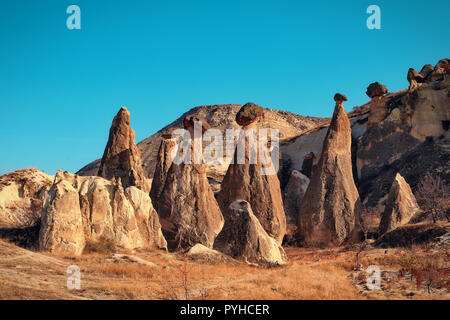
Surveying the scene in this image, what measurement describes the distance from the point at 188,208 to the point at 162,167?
5.20 metres

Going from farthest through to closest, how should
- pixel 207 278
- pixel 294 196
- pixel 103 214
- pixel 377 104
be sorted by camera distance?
pixel 377 104, pixel 294 196, pixel 103 214, pixel 207 278

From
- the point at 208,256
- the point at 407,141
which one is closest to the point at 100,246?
the point at 208,256

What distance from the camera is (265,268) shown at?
1282cm

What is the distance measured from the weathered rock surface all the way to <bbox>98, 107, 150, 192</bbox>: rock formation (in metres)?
3.67

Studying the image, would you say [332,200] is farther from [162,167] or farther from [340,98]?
[162,167]

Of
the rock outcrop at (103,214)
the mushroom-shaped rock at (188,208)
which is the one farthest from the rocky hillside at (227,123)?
the rock outcrop at (103,214)

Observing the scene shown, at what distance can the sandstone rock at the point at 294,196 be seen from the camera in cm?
2419

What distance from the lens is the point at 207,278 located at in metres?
10.9

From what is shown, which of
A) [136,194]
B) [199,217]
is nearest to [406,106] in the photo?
[199,217]

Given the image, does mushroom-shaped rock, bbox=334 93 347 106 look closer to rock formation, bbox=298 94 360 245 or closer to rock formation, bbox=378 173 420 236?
rock formation, bbox=298 94 360 245

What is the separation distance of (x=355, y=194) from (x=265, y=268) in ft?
24.7

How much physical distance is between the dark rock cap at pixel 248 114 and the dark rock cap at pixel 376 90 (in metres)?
12.1

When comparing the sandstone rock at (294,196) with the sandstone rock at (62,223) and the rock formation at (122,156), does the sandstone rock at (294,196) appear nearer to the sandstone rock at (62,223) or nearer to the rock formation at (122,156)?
the rock formation at (122,156)
